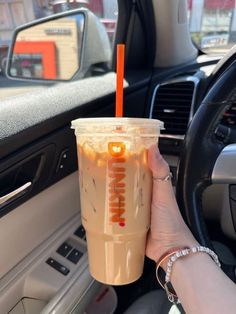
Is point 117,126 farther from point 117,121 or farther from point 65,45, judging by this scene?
point 65,45

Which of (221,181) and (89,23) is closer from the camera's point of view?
(221,181)

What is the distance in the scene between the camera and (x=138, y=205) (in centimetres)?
85

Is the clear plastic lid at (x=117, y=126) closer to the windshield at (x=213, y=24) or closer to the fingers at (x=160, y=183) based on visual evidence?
the fingers at (x=160, y=183)

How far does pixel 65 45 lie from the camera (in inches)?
96.1

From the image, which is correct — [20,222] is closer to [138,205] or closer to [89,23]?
[138,205]

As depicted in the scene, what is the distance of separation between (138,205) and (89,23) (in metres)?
1.46

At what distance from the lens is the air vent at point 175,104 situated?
5.43ft

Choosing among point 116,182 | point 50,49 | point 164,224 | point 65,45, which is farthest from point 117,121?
point 50,49

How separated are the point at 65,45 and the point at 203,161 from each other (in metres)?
1.59

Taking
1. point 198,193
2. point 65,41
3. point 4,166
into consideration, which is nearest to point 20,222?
point 4,166

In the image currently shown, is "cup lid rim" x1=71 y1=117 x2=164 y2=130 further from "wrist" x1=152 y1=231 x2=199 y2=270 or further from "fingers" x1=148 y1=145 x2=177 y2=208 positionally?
"wrist" x1=152 y1=231 x2=199 y2=270

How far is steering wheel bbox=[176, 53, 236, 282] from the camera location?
1.05 meters

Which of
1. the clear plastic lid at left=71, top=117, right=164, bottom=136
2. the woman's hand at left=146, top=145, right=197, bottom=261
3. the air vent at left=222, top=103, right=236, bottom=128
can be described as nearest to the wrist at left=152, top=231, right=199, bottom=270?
the woman's hand at left=146, top=145, right=197, bottom=261

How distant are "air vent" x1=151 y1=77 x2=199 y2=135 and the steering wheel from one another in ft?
1.74
